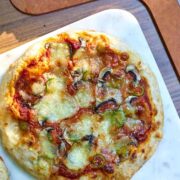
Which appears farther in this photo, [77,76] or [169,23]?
[169,23]

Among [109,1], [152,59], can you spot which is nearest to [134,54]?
[152,59]

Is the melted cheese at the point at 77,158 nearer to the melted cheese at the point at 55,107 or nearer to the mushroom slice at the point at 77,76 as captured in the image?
the melted cheese at the point at 55,107

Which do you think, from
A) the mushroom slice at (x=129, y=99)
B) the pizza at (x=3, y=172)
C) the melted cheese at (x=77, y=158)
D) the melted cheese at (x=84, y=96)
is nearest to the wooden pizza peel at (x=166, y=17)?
the mushroom slice at (x=129, y=99)

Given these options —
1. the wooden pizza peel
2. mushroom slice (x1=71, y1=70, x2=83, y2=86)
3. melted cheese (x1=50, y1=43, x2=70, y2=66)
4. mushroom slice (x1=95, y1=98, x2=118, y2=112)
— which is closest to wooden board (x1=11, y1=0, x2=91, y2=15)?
the wooden pizza peel

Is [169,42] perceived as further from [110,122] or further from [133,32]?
[110,122]

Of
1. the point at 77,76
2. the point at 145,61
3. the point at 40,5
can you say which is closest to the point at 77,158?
the point at 77,76

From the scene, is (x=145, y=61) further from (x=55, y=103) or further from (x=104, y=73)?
(x=55, y=103)
